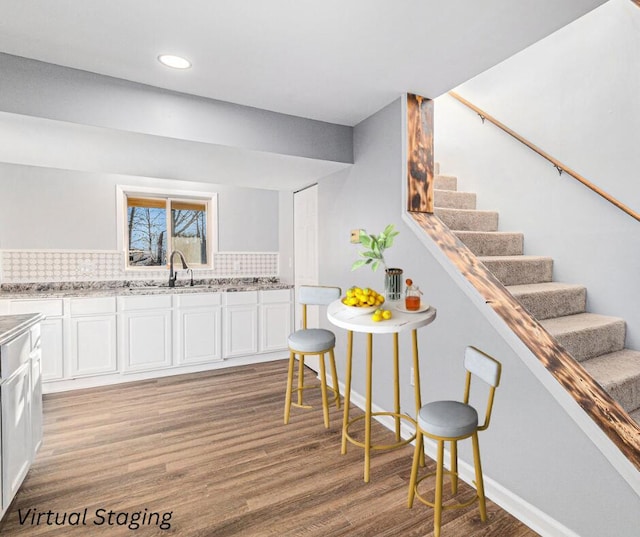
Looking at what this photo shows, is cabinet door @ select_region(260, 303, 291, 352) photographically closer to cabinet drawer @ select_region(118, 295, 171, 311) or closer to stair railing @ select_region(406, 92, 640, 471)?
cabinet drawer @ select_region(118, 295, 171, 311)

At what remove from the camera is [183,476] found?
85.4 inches

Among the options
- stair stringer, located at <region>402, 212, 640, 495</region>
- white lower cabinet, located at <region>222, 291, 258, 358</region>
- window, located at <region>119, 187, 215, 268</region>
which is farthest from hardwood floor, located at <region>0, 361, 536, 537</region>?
window, located at <region>119, 187, 215, 268</region>

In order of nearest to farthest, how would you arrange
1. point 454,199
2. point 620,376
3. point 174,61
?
point 620,376 < point 174,61 < point 454,199

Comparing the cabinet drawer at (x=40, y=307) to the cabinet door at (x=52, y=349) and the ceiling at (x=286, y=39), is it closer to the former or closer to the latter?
the cabinet door at (x=52, y=349)

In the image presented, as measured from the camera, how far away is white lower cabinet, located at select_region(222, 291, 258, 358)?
167 inches

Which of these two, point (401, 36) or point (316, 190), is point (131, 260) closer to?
point (316, 190)

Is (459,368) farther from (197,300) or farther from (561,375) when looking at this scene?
(197,300)

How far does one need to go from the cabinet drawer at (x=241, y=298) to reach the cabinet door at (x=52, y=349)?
1.63 meters

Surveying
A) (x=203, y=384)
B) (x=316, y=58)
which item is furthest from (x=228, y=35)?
(x=203, y=384)

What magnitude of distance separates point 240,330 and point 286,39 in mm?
3217

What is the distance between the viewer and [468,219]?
10.1ft

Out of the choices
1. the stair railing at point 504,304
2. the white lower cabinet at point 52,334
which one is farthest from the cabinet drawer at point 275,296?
the stair railing at point 504,304

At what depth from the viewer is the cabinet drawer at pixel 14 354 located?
168 cm

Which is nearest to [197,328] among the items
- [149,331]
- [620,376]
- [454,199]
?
[149,331]
